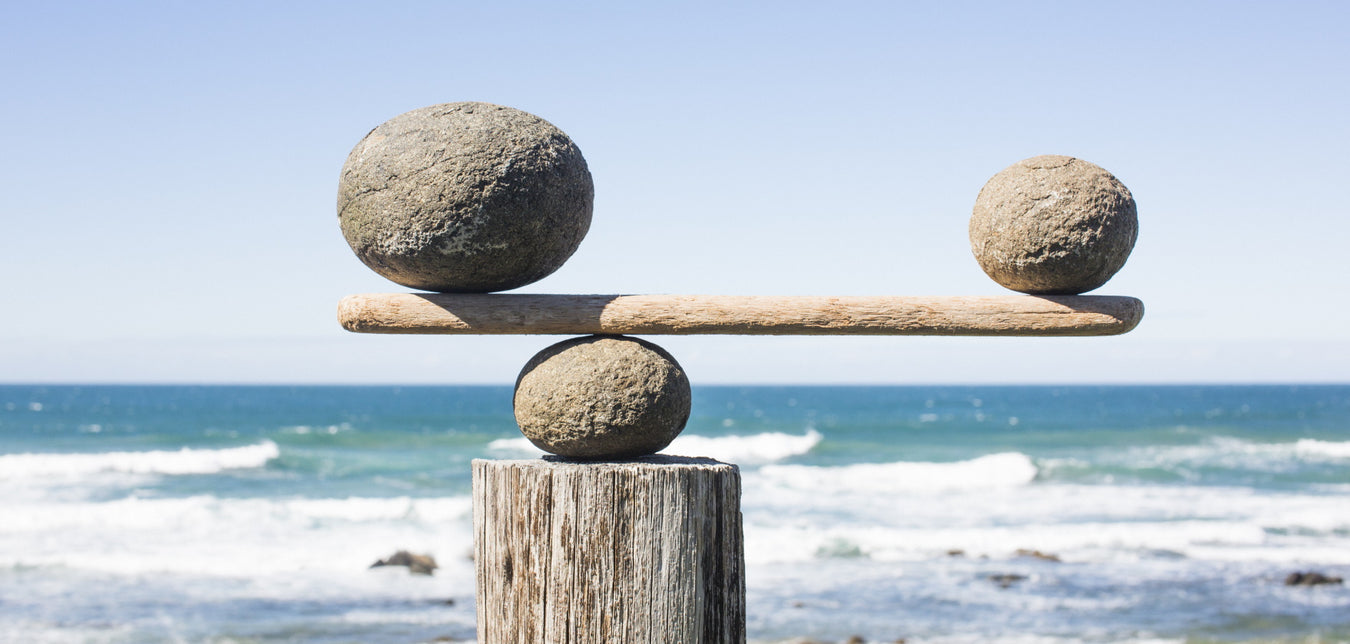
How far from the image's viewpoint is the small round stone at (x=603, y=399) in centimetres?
284

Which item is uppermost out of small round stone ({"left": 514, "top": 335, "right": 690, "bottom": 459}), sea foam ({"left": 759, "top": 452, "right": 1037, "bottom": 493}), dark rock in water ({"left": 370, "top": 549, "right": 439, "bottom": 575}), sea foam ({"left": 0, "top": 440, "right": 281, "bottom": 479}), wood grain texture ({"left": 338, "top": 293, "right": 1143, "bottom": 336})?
wood grain texture ({"left": 338, "top": 293, "right": 1143, "bottom": 336})

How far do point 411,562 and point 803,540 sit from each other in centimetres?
521

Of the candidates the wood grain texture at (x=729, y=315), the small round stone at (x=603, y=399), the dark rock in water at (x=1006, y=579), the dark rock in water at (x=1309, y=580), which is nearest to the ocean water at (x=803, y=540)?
the dark rock in water at (x=1006, y=579)

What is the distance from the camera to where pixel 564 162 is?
9.62ft

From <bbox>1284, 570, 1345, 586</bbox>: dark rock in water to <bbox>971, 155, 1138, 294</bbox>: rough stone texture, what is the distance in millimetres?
9902

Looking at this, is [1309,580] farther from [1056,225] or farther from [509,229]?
[509,229]

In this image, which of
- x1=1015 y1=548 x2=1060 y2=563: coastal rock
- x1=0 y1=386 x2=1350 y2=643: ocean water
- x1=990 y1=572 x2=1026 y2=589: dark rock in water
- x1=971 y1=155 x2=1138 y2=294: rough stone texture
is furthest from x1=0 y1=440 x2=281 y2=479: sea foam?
x1=971 y1=155 x2=1138 y2=294: rough stone texture

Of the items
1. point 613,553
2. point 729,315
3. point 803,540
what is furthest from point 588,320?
point 803,540

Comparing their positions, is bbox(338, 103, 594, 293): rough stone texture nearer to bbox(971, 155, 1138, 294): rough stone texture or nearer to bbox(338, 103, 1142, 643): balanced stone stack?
bbox(338, 103, 1142, 643): balanced stone stack

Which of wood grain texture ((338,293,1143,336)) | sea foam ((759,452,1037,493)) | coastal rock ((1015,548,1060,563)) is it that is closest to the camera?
wood grain texture ((338,293,1143,336))

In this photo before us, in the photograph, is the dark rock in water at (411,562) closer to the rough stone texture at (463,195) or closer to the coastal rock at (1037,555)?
the coastal rock at (1037,555)

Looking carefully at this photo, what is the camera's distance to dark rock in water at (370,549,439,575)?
38.8ft

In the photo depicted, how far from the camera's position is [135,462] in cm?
2331

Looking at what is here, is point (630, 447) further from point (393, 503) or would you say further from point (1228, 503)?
point (1228, 503)
